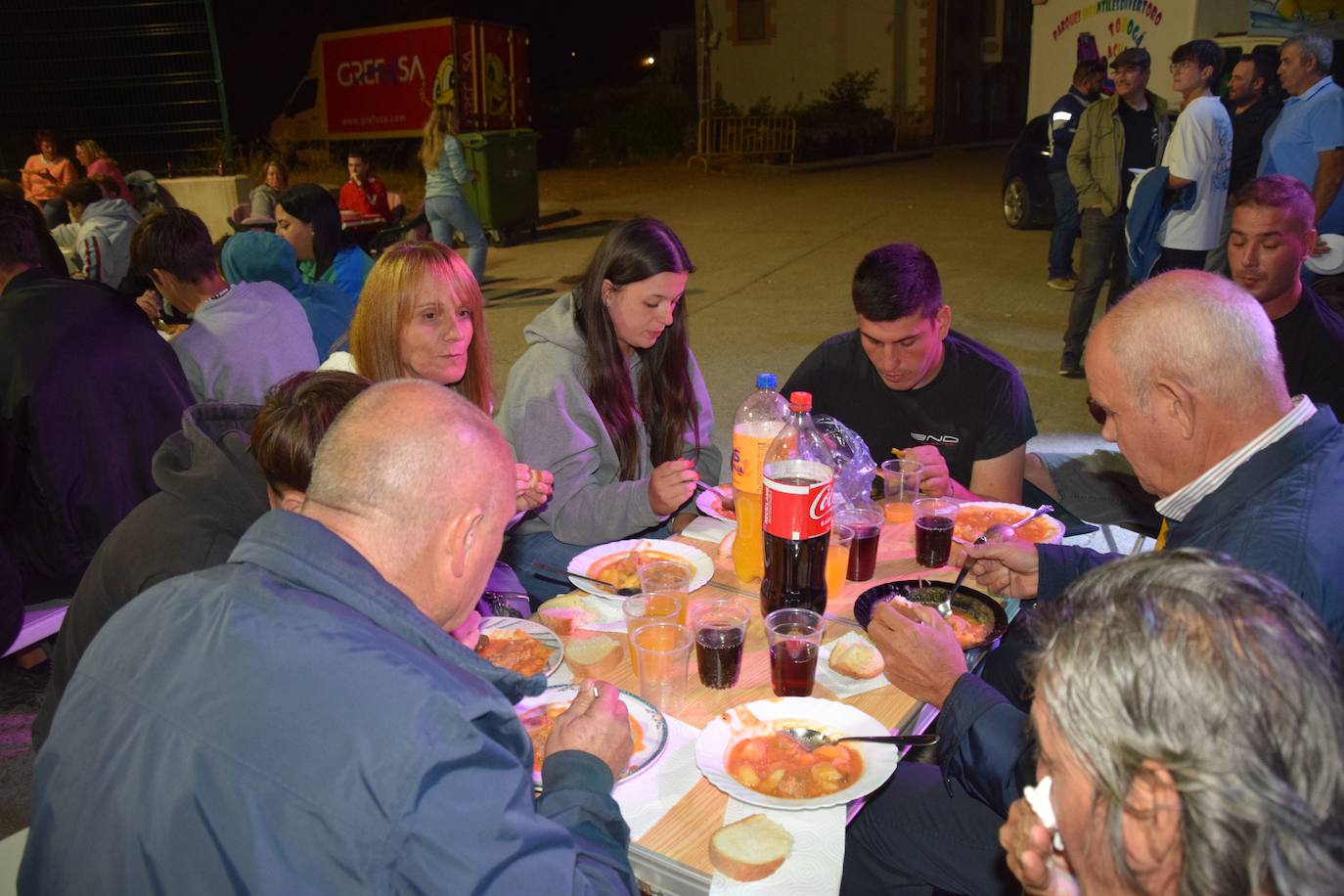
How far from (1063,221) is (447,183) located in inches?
266

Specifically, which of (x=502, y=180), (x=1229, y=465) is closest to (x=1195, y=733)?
(x=1229, y=465)

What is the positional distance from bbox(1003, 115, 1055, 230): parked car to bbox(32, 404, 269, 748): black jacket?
38.3 ft

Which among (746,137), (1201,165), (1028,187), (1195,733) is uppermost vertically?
(746,137)

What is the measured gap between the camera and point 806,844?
1872 mm

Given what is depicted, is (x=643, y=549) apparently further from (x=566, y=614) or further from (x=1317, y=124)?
(x=1317, y=124)

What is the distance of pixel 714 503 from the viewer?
11.5 feet

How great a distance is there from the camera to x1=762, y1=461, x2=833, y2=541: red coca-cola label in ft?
8.24

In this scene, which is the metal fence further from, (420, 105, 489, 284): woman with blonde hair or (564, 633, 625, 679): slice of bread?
(564, 633, 625, 679): slice of bread

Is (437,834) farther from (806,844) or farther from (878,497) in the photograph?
(878,497)

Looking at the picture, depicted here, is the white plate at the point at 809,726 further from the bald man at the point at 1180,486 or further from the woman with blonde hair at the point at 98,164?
the woman with blonde hair at the point at 98,164

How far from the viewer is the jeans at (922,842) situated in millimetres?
2463

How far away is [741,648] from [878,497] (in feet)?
4.03

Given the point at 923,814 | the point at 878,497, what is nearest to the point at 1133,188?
the point at 878,497

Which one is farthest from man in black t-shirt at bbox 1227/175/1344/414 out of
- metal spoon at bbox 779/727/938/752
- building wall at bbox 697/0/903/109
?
building wall at bbox 697/0/903/109
